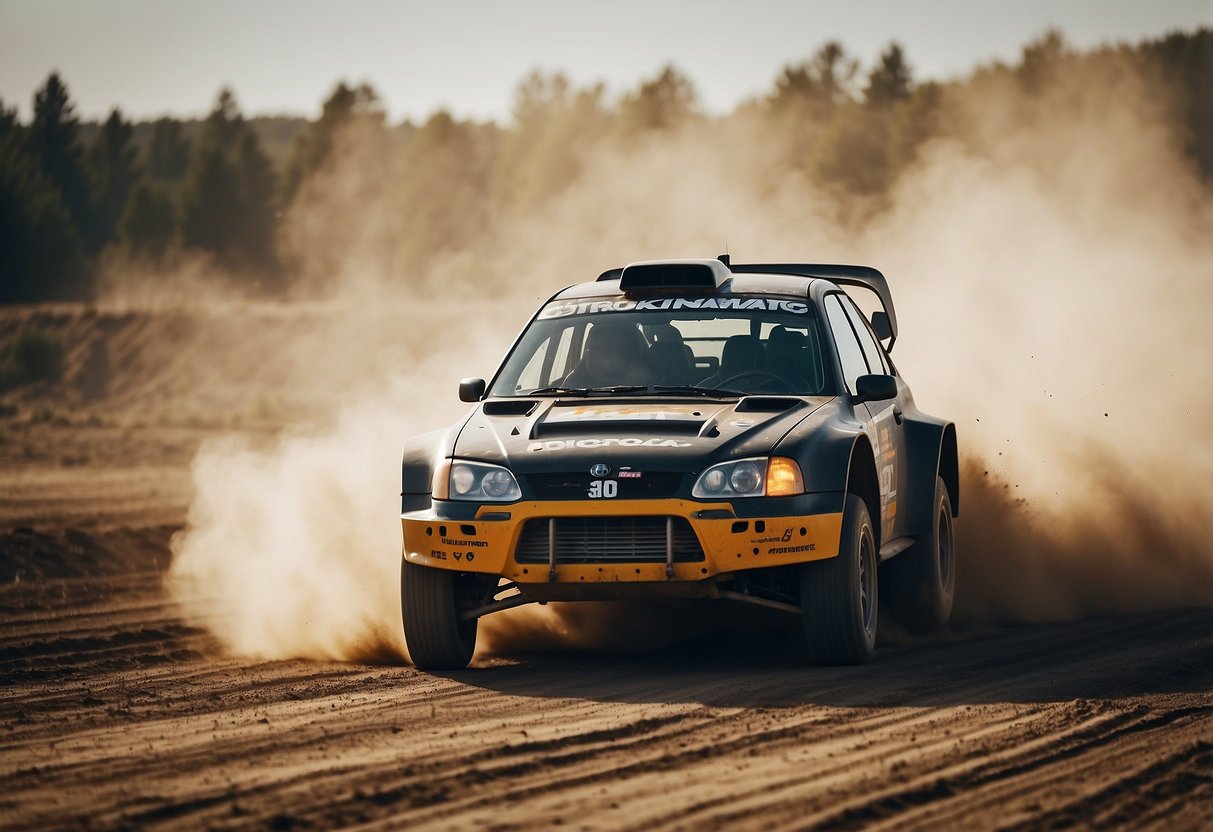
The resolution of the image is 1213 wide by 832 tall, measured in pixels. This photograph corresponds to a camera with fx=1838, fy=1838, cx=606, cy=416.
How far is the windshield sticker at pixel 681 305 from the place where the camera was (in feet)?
30.0

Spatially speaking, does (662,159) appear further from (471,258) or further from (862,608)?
(862,608)

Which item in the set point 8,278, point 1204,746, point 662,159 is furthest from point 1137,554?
point 662,159

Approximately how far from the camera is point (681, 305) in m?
9.18

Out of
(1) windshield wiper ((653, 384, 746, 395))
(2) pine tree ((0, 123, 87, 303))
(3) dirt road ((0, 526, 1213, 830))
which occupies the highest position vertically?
(2) pine tree ((0, 123, 87, 303))

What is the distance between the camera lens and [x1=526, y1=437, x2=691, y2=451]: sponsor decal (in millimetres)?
7902

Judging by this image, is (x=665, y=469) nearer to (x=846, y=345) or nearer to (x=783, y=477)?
(x=783, y=477)

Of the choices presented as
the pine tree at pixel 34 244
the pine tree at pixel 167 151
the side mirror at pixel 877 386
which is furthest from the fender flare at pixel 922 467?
the pine tree at pixel 167 151

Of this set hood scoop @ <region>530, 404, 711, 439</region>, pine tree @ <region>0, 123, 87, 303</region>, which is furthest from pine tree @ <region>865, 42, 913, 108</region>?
hood scoop @ <region>530, 404, 711, 439</region>

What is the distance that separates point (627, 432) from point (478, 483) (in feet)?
2.28

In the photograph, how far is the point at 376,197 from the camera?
315ft

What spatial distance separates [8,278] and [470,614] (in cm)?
5907

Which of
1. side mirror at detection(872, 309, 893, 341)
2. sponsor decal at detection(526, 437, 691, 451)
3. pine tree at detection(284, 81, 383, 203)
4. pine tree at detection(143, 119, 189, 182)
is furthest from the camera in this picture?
pine tree at detection(143, 119, 189, 182)

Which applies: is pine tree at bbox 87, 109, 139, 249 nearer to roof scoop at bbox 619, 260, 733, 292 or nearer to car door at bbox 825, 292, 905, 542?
car door at bbox 825, 292, 905, 542

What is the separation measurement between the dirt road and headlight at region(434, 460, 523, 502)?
0.82m
